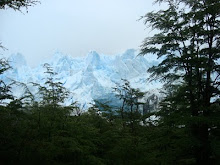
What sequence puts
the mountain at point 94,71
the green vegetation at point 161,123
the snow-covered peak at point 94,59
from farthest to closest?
the snow-covered peak at point 94,59 < the mountain at point 94,71 < the green vegetation at point 161,123

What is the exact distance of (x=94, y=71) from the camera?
224ft

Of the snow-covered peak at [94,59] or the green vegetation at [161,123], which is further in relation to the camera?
the snow-covered peak at [94,59]

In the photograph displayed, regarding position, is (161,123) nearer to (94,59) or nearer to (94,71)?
(94,71)

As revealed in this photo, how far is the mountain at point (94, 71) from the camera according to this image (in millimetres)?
61875

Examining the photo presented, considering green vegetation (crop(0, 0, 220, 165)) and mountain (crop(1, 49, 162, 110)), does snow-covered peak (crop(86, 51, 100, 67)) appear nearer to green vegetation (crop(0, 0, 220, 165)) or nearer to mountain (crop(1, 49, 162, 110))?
mountain (crop(1, 49, 162, 110))

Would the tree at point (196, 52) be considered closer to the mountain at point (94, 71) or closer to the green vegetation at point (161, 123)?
the green vegetation at point (161, 123)

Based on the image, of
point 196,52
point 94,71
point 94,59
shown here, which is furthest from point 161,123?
point 94,59

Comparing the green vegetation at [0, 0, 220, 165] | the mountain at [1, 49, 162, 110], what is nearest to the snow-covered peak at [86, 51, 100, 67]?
the mountain at [1, 49, 162, 110]

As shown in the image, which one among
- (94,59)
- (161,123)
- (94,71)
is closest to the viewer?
(161,123)

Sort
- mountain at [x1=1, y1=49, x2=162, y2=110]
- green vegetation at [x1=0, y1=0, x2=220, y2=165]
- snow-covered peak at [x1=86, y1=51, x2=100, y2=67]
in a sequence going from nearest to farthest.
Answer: green vegetation at [x1=0, y1=0, x2=220, y2=165] → mountain at [x1=1, y1=49, x2=162, y2=110] → snow-covered peak at [x1=86, y1=51, x2=100, y2=67]

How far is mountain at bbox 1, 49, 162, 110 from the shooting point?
61.9 meters

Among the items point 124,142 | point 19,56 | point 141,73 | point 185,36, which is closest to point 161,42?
point 185,36

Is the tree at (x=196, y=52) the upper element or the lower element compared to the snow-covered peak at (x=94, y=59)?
lower

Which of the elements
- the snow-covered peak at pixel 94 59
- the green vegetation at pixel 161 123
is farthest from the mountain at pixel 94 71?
the green vegetation at pixel 161 123
